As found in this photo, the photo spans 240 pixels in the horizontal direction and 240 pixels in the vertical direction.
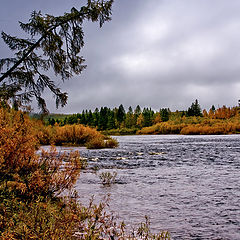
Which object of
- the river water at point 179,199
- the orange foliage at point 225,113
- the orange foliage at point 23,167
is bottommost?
the river water at point 179,199

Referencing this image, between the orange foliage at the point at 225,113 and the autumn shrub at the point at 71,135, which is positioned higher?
the orange foliage at the point at 225,113

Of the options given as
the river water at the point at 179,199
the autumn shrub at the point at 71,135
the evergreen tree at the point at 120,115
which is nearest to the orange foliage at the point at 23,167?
the river water at the point at 179,199

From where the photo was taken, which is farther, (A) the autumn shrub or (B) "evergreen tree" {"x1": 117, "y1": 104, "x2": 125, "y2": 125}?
(B) "evergreen tree" {"x1": 117, "y1": 104, "x2": 125, "y2": 125}

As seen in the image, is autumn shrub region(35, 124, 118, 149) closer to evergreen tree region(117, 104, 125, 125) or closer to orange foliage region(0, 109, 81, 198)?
orange foliage region(0, 109, 81, 198)

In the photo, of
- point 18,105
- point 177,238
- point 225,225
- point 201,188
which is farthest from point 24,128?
point 201,188

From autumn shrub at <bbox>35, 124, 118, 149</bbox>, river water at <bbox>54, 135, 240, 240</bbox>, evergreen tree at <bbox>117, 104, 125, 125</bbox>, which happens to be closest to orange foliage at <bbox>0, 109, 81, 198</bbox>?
river water at <bbox>54, 135, 240, 240</bbox>

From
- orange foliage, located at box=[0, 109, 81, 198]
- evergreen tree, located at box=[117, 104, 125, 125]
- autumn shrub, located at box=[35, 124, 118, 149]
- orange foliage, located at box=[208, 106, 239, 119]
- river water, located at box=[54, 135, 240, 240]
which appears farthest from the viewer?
evergreen tree, located at box=[117, 104, 125, 125]

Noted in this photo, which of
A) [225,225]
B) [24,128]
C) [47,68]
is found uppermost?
[47,68]

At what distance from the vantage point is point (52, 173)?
6.16 metres

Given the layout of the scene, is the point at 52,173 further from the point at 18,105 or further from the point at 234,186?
the point at 234,186

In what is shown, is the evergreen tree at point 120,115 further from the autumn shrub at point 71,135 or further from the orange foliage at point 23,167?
the orange foliage at point 23,167

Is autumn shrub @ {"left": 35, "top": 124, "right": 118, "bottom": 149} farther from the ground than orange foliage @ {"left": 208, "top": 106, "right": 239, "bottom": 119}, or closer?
closer

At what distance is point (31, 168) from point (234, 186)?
5.59 metres

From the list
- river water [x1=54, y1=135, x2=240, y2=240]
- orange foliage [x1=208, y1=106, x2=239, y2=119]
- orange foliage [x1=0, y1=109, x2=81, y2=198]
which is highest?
orange foliage [x1=208, y1=106, x2=239, y2=119]
